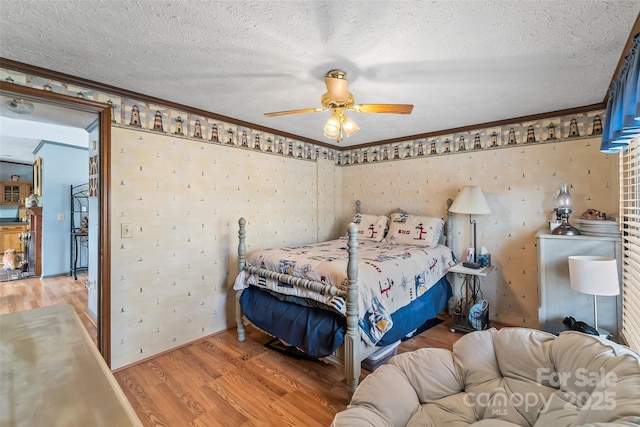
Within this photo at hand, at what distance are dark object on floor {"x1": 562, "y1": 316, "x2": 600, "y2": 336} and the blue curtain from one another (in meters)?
1.32

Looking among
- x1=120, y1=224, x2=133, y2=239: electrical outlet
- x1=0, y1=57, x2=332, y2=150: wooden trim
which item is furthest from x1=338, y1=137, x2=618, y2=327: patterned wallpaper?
x1=120, y1=224, x2=133, y2=239: electrical outlet

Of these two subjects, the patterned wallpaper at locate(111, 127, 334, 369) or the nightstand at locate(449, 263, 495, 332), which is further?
the nightstand at locate(449, 263, 495, 332)

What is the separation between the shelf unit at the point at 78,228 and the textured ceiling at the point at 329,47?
140 inches

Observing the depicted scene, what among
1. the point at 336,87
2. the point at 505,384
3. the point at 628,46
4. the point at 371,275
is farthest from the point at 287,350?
the point at 628,46

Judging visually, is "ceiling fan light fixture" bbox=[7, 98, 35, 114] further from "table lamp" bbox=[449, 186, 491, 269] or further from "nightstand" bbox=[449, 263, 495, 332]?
"nightstand" bbox=[449, 263, 495, 332]

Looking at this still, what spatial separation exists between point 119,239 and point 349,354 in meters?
2.09

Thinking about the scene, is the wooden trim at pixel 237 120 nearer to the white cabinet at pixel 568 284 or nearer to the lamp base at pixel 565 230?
the lamp base at pixel 565 230

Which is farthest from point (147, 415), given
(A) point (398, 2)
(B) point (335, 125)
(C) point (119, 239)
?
(A) point (398, 2)

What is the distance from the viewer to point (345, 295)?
1.98 meters

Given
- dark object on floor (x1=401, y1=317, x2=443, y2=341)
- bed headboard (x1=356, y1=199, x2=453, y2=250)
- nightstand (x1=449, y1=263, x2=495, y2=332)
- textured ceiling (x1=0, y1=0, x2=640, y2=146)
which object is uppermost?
textured ceiling (x1=0, y1=0, x2=640, y2=146)

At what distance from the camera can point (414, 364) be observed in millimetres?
1361

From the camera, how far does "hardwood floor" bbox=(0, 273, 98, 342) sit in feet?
10.3

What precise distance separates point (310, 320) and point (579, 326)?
6.83 feet

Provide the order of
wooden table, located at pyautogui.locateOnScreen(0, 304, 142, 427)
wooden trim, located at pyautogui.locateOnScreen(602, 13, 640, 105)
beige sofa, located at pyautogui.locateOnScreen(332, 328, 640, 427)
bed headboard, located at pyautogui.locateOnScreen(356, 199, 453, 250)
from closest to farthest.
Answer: wooden table, located at pyautogui.locateOnScreen(0, 304, 142, 427) < beige sofa, located at pyautogui.locateOnScreen(332, 328, 640, 427) < wooden trim, located at pyautogui.locateOnScreen(602, 13, 640, 105) < bed headboard, located at pyautogui.locateOnScreen(356, 199, 453, 250)
